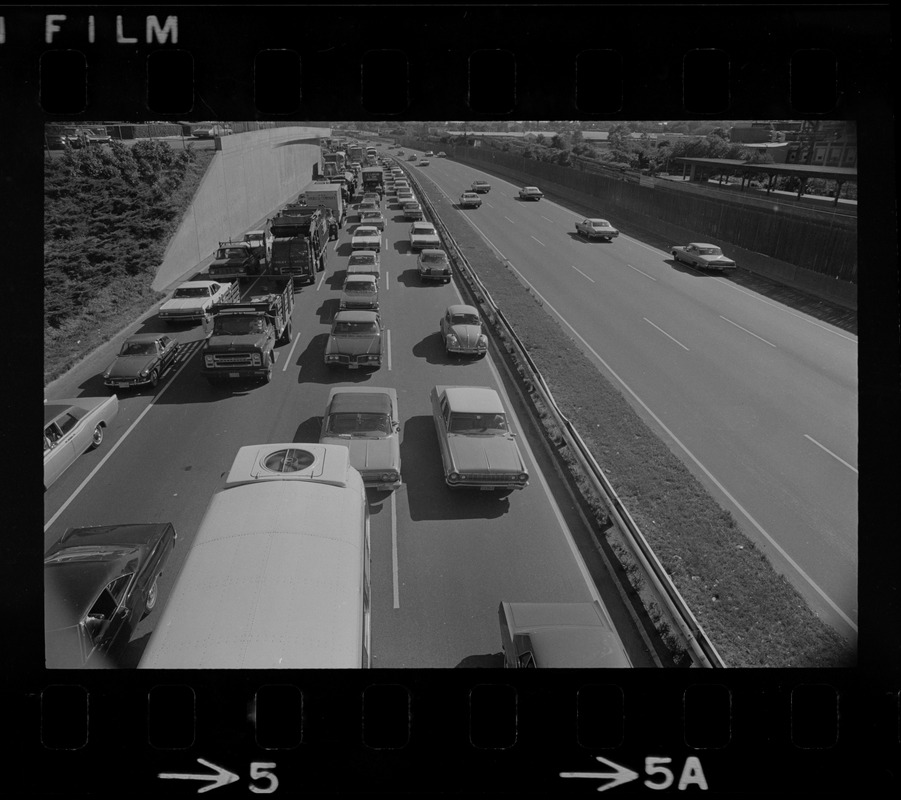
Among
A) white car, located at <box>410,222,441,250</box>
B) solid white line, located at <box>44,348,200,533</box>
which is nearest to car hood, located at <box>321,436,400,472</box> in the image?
solid white line, located at <box>44,348,200,533</box>

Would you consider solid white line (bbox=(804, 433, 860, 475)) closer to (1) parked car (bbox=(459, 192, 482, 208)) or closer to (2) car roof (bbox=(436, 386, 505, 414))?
(2) car roof (bbox=(436, 386, 505, 414))

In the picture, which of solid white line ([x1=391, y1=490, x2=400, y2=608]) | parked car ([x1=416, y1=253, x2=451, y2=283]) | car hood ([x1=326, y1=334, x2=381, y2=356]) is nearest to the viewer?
solid white line ([x1=391, y1=490, x2=400, y2=608])

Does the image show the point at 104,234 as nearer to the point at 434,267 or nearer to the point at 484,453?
the point at 434,267
